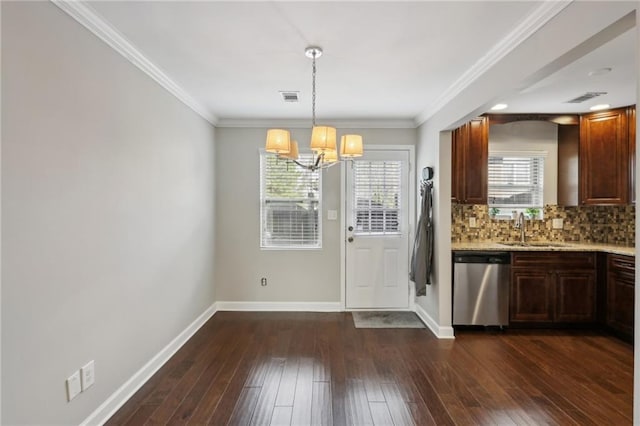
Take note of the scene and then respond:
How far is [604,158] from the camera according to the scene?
3.98m

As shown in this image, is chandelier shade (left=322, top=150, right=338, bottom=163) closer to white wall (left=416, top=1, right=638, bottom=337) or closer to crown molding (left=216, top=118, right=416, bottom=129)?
white wall (left=416, top=1, right=638, bottom=337)

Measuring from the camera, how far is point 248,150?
461cm

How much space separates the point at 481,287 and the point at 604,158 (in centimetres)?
207

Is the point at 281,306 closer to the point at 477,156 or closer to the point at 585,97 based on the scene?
the point at 477,156

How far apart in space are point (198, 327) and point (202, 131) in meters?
2.25

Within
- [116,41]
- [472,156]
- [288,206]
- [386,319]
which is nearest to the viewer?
[116,41]

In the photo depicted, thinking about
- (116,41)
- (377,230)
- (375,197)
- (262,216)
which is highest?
(116,41)

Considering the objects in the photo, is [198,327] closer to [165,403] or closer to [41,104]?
[165,403]

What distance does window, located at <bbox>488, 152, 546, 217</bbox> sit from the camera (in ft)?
14.6

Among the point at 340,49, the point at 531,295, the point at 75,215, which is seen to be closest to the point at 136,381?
the point at 75,215

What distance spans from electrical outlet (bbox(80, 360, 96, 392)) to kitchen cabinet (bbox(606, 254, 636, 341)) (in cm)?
461

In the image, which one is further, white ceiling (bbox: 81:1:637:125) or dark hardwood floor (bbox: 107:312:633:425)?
dark hardwood floor (bbox: 107:312:633:425)

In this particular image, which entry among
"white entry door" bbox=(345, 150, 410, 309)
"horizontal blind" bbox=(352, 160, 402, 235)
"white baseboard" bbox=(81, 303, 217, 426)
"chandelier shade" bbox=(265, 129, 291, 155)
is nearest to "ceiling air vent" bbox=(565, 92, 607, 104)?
"white entry door" bbox=(345, 150, 410, 309)

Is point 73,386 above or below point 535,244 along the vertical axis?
below
